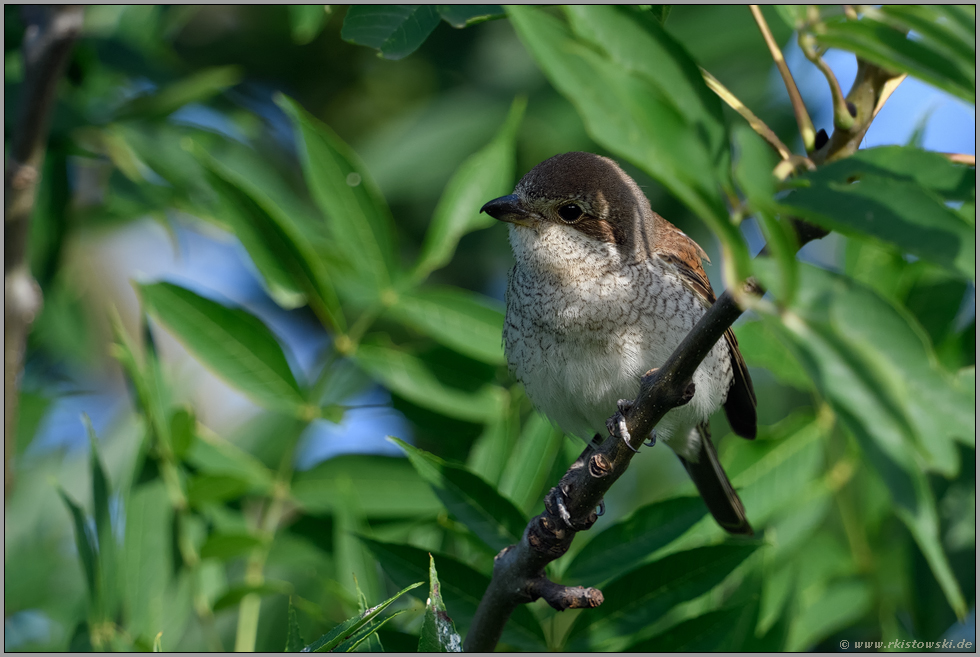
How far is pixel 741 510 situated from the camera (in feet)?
9.98

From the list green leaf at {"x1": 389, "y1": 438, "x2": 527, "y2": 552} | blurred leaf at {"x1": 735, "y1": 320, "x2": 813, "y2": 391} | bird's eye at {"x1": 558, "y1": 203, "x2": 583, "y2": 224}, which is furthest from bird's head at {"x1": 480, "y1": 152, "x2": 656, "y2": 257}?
green leaf at {"x1": 389, "y1": 438, "x2": 527, "y2": 552}

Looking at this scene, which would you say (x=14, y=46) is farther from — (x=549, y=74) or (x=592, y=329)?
(x=549, y=74)

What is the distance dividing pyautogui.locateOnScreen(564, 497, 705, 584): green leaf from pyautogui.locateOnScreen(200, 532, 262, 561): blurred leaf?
1.02 meters

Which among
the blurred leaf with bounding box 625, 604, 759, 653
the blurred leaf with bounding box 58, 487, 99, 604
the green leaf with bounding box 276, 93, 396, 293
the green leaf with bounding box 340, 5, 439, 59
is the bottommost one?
the blurred leaf with bounding box 58, 487, 99, 604

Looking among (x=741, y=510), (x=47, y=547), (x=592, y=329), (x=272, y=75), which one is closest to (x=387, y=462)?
(x=592, y=329)

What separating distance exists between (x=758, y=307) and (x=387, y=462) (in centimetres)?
208

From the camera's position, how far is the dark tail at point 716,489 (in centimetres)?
305

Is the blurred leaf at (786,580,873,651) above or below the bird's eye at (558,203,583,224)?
below

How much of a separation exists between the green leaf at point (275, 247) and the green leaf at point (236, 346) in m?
0.16

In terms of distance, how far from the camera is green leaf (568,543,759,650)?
7.65ft

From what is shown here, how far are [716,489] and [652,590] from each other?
96 centimetres

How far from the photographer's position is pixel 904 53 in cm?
130

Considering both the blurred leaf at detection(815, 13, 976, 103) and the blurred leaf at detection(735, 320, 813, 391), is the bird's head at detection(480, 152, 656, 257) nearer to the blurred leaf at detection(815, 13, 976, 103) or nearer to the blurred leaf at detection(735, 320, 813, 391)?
the blurred leaf at detection(735, 320, 813, 391)

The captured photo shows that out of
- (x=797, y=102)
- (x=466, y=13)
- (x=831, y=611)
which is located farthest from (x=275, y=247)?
(x=831, y=611)
